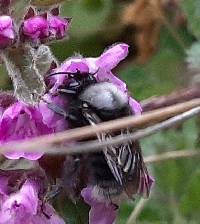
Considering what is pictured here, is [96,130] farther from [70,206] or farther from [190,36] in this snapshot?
[190,36]

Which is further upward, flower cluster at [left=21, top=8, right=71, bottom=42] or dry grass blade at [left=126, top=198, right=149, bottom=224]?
flower cluster at [left=21, top=8, right=71, bottom=42]

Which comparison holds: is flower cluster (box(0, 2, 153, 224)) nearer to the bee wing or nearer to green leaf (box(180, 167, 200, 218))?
the bee wing

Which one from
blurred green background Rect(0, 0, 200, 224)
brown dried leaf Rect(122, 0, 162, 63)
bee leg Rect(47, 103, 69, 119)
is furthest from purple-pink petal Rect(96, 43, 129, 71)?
brown dried leaf Rect(122, 0, 162, 63)

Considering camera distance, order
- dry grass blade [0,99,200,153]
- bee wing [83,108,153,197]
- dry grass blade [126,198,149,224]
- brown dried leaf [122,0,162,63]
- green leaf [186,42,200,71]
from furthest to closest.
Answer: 1. brown dried leaf [122,0,162,63]
2. green leaf [186,42,200,71]
3. dry grass blade [126,198,149,224]
4. bee wing [83,108,153,197]
5. dry grass blade [0,99,200,153]

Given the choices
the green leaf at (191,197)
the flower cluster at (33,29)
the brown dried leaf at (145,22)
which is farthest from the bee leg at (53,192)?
the brown dried leaf at (145,22)

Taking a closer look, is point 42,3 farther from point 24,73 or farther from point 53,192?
point 53,192

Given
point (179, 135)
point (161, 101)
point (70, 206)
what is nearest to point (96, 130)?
point (70, 206)

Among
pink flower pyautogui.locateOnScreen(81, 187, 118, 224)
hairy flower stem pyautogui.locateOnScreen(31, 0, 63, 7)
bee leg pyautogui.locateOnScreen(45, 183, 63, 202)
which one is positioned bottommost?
pink flower pyautogui.locateOnScreen(81, 187, 118, 224)

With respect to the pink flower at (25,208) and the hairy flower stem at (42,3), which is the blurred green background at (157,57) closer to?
the hairy flower stem at (42,3)
